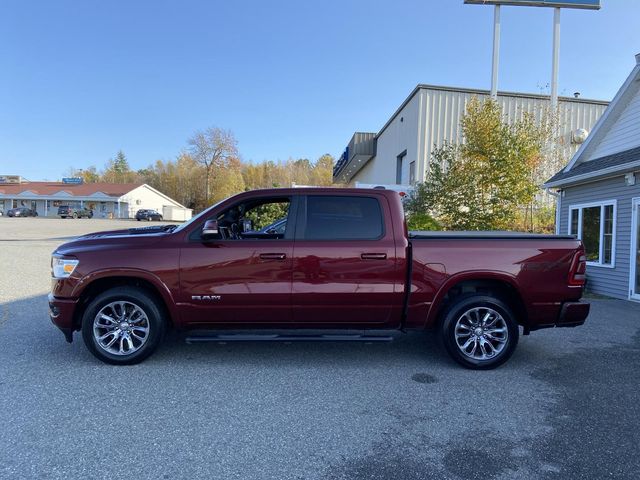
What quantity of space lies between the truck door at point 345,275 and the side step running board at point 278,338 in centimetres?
14

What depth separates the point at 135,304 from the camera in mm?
4547

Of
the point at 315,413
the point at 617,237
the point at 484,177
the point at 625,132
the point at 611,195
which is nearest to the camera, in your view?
the point at 315,413

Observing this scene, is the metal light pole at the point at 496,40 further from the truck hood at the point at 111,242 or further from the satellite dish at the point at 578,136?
the truck hood at the point at 111,242

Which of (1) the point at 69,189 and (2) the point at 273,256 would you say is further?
(1) the point at 69,189

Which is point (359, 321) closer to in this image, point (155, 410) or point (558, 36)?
point (155, 410)

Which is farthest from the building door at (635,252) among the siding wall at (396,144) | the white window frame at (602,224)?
the siding wall at (396,144)

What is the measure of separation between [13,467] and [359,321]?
314cm

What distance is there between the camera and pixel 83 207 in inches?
2586

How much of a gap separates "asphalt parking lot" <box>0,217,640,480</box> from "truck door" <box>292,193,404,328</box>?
0.61m

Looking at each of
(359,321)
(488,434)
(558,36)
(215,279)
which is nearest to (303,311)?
(359,321)

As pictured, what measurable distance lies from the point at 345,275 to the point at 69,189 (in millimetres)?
75589

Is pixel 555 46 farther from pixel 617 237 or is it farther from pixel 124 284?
pixel 124 284

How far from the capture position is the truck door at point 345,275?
4.55m

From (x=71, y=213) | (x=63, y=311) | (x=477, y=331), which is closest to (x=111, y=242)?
(x=63, y=311)
